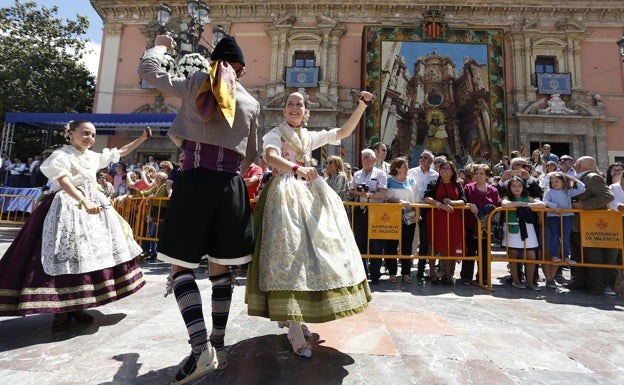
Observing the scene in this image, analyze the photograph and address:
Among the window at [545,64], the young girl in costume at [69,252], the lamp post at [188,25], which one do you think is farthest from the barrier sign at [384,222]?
the window at [545,64]

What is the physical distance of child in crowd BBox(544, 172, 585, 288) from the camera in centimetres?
486

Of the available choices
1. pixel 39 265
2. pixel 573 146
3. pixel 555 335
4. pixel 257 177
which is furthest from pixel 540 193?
pixel 573 146

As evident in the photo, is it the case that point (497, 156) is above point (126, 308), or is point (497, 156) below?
above

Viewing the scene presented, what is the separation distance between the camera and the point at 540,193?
502 centimetres

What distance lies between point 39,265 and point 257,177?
269cm

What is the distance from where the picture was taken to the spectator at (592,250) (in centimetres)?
461

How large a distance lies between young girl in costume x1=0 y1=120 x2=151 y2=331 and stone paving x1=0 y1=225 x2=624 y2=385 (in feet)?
0.76

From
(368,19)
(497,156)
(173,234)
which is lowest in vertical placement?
(173,234)

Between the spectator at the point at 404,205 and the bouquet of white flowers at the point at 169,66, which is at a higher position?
the bouquet of white flowers at the point at 169,66

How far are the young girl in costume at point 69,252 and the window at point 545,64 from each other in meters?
18.9

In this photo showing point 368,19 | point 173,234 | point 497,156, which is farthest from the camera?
point 368,19

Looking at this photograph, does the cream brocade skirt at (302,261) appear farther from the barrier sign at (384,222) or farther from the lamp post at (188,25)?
the lamp post at (188,25)

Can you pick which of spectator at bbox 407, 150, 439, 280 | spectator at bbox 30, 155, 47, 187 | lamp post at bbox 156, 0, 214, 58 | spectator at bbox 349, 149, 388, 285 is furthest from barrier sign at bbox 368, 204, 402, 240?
spectator at bbox 30, 155, 47, 187

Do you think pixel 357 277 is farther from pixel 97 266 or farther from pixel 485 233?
pixel 485 233
